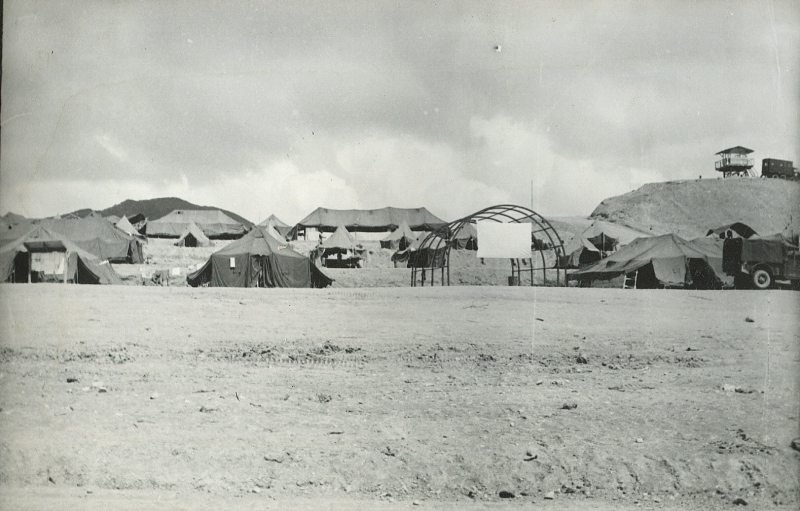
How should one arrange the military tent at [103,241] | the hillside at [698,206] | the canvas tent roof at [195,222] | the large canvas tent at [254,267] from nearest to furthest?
the large canvas tent at [254,267]
the military tent at [103,241]
the hillside at [698,206]
the canvas tent roof at [195,222]

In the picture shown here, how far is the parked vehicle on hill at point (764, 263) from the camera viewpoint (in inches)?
743

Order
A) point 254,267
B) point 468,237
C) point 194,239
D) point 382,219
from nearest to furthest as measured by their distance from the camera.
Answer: point 254,267 < point 468,237 < point 194,239 < point 382,219

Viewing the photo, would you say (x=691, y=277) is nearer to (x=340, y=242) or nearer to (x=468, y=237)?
(x=340, y=242)

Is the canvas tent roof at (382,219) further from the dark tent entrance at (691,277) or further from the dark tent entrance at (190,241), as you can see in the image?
the dark tent entrance at (691,277)

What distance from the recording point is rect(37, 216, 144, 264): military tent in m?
23.5

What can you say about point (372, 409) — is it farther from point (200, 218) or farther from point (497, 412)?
point (200, 218)

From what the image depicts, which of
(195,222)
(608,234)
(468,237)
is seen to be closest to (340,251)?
(468,237)

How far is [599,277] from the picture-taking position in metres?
22.5

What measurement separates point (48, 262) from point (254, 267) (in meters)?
6.11

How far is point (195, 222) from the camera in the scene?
52375 mm

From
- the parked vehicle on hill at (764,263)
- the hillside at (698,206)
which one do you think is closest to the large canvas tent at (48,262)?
the parked vehicle on hill at (764,263)

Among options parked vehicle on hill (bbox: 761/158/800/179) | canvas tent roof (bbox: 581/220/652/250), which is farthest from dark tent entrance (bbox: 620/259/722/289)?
canvas tent roof (bbox: 581/220/652/250)

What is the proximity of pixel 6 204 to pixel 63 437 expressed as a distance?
330 centimetres

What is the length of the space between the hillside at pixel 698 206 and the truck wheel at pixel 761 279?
28065 millimetres
